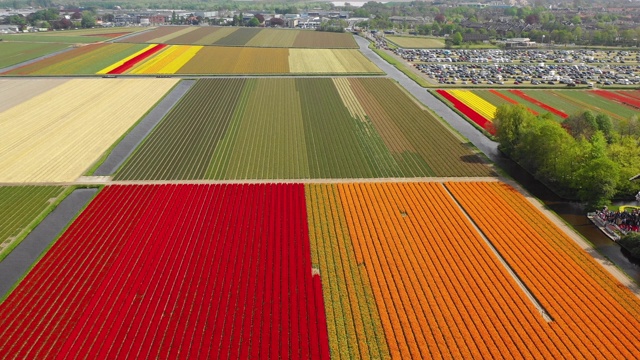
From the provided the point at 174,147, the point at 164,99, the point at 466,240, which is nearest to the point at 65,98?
the point at 164,99

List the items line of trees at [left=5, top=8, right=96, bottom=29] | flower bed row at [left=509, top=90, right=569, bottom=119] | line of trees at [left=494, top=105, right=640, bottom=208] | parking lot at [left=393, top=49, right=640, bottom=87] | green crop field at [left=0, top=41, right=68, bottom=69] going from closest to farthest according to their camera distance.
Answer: line of trees at [left=494, top=105, right=640, bottom=208], flower bed row at [left=509, top=90, right=569, bottom=119], parking lot at [left=393, top=49, right=640, bottom=87], green crop field at [left=0, top=41, right=68, bottom=69], line of trees at [left=5, top=8, right=96, bottom=29]

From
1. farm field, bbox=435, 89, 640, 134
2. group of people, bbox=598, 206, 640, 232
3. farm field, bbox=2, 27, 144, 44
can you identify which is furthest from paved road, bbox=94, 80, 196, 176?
farm field, bbox=2, 27, 144, 44

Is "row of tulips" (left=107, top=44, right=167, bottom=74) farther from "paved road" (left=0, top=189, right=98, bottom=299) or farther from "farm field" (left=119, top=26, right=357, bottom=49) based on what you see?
"paved road" (left=0, top=189, right=98, bottom=299)

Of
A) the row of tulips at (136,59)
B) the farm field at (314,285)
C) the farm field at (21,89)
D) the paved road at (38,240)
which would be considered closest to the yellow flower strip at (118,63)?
the row of tulips at (136,59)

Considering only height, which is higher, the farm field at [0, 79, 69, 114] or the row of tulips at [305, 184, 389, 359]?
the farm field at [0, 79, 69, 114]

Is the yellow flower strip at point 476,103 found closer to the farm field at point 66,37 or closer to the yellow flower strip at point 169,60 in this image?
the yellow flower strip at point 169,60

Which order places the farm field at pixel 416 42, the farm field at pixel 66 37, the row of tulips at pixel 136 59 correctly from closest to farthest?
the row of tulips at pixel 136 59
the farm field at pixel 416 42
the farm field at pixel 66 37

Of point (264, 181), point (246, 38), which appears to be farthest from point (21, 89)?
point (246, 38)
